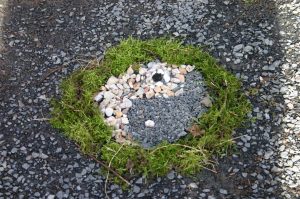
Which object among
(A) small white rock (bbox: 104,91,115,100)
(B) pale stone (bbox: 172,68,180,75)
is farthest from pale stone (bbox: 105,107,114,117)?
(B) pale stone (bbox: 172,68,180,75)

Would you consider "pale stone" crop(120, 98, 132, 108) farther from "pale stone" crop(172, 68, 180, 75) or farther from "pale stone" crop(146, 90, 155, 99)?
"pale stone" crop(172, 68, 180, 75)

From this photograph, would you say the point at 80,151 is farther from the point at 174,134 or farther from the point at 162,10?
the point at 162,10

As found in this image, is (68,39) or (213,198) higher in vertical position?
(68,39)

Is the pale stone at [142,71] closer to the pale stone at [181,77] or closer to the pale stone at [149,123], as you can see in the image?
the pale stone at [181,77]

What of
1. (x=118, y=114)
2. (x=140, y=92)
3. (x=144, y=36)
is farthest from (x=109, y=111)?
(x=144, y=36)

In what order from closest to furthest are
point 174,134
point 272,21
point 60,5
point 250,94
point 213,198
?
point 213,198 < point 174,134 < point 250,94 < point 272,21 < point 60,5

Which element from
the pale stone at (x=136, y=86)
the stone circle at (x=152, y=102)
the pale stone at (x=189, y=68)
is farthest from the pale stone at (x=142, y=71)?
the pale stone at (x=189, y=68)

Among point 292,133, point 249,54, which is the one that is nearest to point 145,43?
point 249,54
